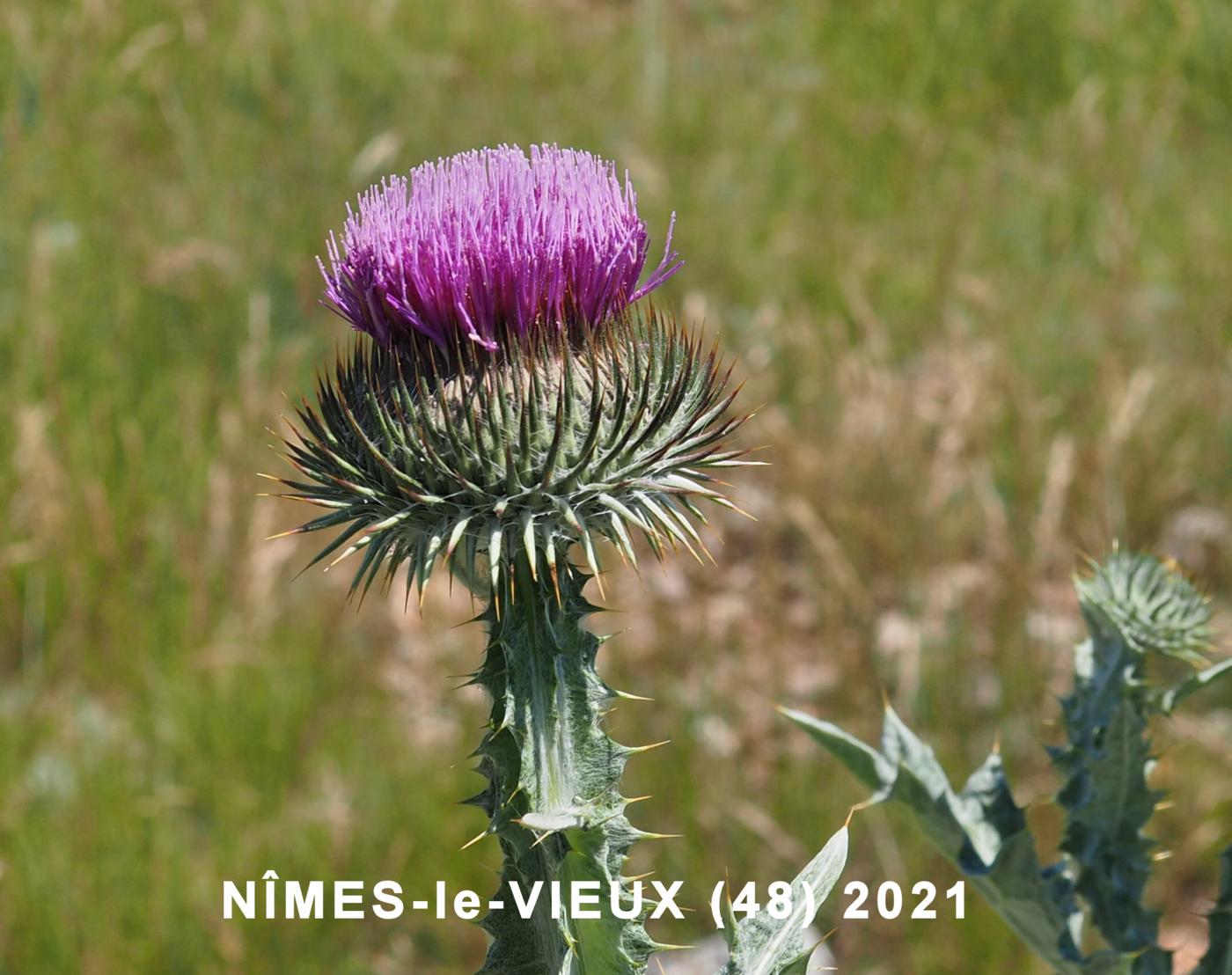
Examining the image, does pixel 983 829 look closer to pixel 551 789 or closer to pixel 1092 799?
pixel 1092 799

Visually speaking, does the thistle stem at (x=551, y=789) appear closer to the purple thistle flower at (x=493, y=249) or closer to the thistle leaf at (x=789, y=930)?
the thistle leaf at (x=789, y=930)

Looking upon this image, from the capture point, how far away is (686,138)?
8.59 meters

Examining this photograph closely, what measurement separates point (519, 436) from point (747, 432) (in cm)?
469

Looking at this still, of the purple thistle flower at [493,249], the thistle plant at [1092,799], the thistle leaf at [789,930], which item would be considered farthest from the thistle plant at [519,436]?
the thistle plant at [1092,799]

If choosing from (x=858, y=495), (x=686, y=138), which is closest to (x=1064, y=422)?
(x=858, y=495)

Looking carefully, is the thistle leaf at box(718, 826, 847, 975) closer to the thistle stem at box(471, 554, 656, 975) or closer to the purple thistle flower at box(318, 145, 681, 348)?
the thistle stem at box(471, 554, 656, 975)

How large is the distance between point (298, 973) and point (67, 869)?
0.87 meters

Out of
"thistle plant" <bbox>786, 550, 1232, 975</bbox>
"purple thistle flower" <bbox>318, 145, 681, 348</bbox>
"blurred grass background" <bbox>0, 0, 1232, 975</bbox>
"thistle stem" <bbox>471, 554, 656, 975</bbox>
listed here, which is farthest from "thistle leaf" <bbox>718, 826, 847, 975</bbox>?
"blurred grass background" <bbox>0, 0, 1232, 975</bbox>

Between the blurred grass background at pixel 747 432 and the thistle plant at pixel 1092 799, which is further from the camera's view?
the blurred grass background at pixel 747 432

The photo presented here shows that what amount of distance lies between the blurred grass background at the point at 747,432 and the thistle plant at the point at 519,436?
2668 mm

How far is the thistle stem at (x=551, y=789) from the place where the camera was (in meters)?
1.92

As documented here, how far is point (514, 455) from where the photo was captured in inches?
84.7

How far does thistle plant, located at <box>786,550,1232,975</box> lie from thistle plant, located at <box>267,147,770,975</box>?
0.58 metres

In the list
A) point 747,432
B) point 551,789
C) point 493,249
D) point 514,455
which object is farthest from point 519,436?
point 747,432
